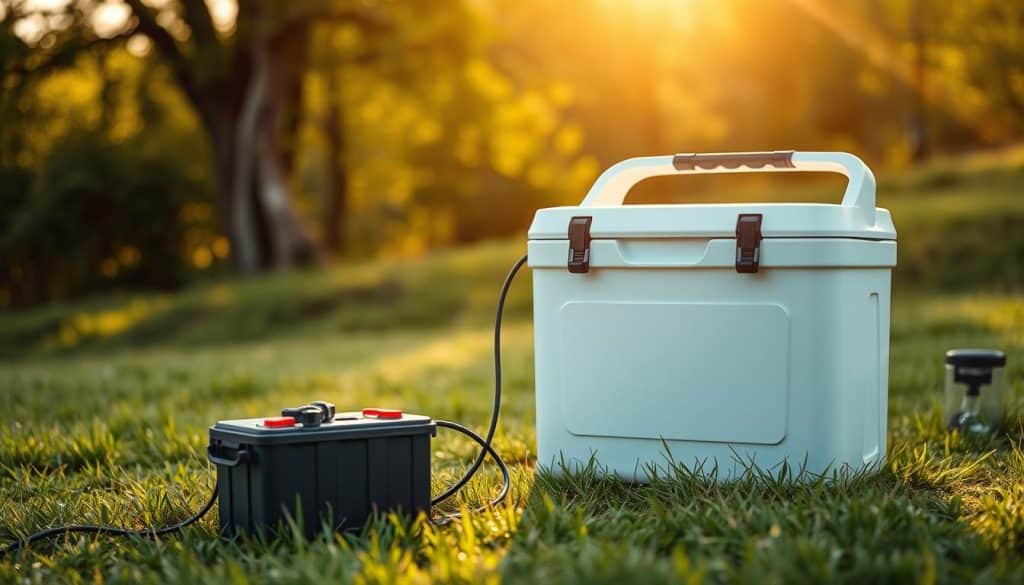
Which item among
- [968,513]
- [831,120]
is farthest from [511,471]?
[831,120]

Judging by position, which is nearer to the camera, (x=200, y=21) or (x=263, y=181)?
(x=200, y=21)

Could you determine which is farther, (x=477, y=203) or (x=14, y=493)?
(x=477, y=203)

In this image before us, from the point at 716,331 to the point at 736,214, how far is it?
31 cm

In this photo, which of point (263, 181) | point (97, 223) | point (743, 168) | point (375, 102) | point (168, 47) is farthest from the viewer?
point (375, 102)

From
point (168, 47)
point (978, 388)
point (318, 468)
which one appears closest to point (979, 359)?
point (978, 388)

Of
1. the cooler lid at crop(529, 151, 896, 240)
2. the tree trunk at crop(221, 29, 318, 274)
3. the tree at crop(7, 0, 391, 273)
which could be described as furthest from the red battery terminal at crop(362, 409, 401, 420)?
the tree trunk at crop(221, 29, 318, 274)

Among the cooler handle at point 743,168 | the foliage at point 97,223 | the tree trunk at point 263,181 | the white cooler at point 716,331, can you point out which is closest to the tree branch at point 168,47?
the tree trunk at point 263,181

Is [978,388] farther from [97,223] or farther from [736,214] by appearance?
[97,223]

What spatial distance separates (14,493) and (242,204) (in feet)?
42.6

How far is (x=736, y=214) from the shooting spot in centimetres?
275

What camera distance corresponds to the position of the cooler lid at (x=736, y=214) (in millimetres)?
2721

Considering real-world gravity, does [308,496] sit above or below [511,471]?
above

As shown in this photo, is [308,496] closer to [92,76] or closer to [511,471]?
[511,471]

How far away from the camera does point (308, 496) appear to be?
2463mm
